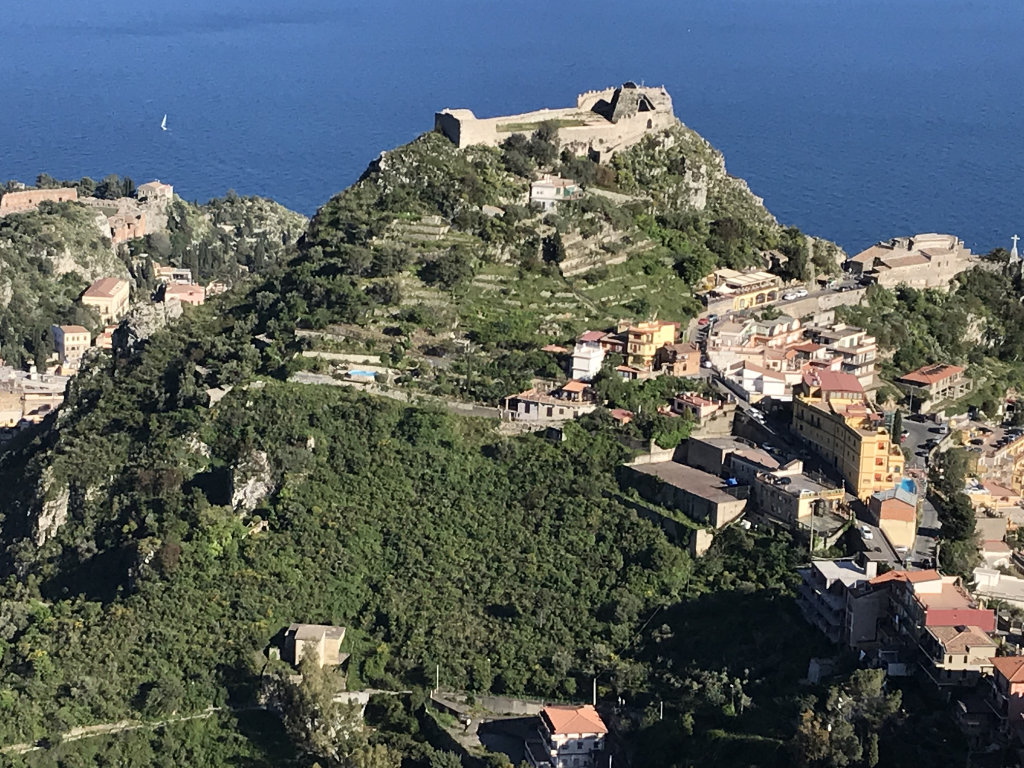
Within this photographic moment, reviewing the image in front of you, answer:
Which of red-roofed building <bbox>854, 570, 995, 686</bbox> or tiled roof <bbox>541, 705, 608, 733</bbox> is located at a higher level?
red-roofed building <bbox>854, 570, 995, 686</bbox>

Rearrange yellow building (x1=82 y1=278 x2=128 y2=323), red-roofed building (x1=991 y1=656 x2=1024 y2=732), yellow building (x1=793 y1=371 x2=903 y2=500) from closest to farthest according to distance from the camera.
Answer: red-roofed building (x1=991 y1=656 x2=1024 y2=732) < yellow building (x1=793 y1=371 x2=903 y2=500) < yellow building (x1=82 y1=278 x2=128 y2=323)

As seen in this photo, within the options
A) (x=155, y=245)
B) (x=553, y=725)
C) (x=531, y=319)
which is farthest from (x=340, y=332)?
(x=155, y=245)

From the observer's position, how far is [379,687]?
1399 inches

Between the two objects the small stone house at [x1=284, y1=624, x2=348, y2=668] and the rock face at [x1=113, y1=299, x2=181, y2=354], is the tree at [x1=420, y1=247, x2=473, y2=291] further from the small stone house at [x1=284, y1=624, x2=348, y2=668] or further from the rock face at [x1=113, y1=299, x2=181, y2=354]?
the small stone house at [x1=284, y1=624, x2=348, y2=668]

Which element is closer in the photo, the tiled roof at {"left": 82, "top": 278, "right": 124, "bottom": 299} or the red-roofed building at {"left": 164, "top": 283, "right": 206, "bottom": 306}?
the red-roofed building at {"left": 164, "top": 283, "right": 206, "bottom": 306}

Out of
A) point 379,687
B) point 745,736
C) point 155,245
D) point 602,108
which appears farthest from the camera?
point 155,245

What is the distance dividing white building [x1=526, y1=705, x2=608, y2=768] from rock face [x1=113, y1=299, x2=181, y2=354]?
18.8 meters

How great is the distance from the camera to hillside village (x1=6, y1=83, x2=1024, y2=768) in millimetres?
33281

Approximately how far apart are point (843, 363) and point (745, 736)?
47.8ft

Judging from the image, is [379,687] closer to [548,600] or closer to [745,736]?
[548,600]

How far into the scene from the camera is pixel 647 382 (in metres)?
41.7

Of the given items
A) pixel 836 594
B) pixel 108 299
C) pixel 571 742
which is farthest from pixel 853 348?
pixel 108 299

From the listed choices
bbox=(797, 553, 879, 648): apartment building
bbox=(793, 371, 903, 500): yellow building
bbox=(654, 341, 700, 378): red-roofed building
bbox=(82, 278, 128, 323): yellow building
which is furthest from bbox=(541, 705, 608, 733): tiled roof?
bbox=(82, 278, 128, 323): yellow building

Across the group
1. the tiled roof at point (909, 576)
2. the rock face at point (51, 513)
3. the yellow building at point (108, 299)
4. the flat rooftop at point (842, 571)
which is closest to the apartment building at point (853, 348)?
the flat rooftop at point (842, 571)
